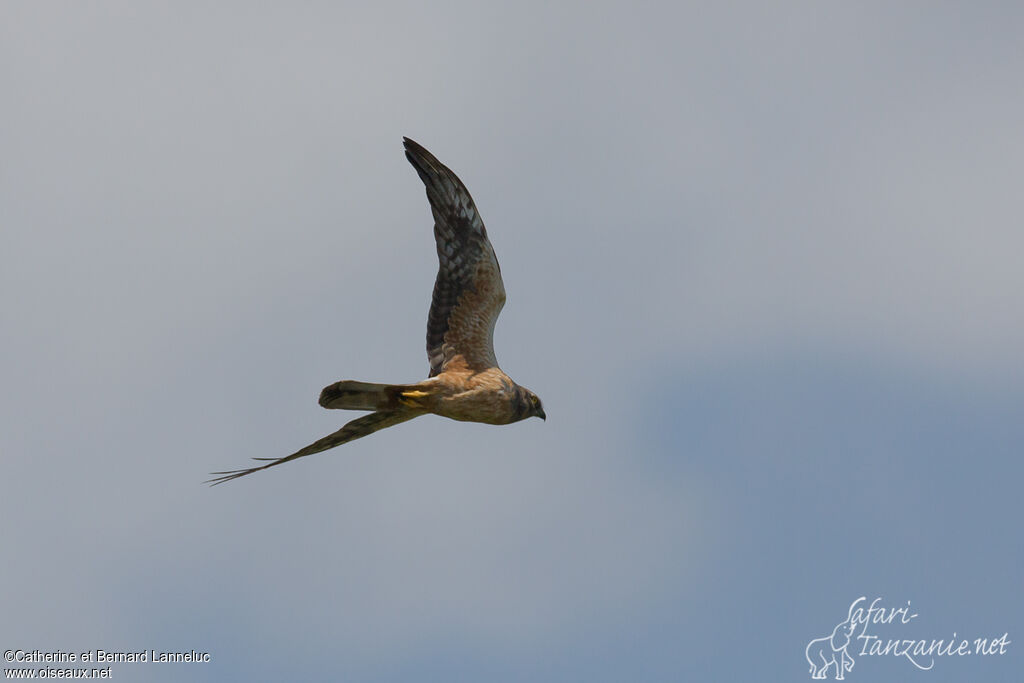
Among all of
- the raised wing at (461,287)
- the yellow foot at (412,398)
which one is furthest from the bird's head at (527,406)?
the yellow foot at (412,398)

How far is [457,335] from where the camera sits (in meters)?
13.8

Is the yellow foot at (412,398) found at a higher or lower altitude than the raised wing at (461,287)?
lower

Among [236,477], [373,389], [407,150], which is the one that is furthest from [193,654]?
[407,150]

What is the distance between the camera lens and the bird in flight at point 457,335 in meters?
13.1

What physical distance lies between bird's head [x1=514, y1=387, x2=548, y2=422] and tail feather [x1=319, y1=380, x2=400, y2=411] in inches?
66.9

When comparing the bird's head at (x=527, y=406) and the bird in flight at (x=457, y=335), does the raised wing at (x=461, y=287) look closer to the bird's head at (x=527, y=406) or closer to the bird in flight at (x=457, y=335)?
the bird in flight at (x=457, y=335)

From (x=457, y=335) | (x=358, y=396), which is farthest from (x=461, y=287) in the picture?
(x=358, y=396)

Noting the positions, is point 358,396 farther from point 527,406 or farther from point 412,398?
point 527,406

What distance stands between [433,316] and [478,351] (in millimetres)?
700

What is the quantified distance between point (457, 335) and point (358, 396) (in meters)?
1.94

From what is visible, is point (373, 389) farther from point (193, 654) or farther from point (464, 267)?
point (193, 654)

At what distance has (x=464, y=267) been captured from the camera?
13633 mm

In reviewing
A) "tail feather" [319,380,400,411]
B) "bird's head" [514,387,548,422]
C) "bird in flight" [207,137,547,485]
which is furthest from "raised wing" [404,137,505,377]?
"tail feather" [319,380,400,411]

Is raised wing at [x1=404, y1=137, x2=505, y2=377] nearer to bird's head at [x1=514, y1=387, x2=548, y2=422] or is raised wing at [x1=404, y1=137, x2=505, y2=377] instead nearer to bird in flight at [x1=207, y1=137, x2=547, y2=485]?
bird in flight at [x1=207, y1=137, x2=547, y2=485]
